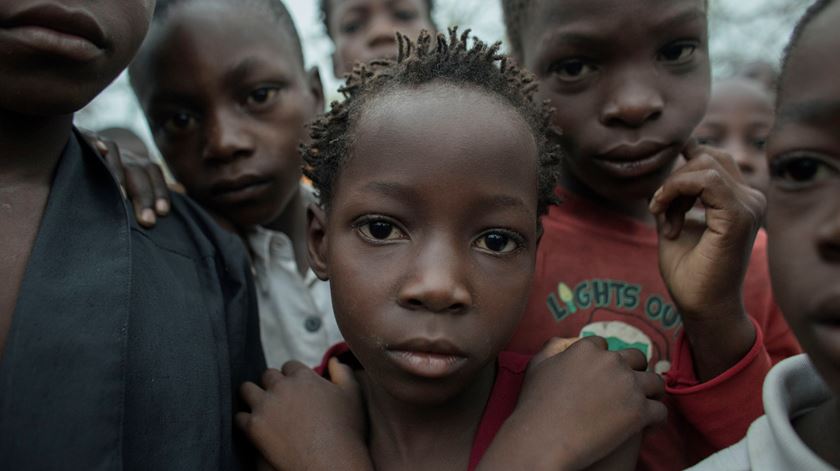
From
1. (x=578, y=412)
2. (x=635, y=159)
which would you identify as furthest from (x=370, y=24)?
(x=578, y=412)

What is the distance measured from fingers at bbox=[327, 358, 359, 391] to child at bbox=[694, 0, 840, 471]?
0.95m

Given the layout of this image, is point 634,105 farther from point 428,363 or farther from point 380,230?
point 428,363

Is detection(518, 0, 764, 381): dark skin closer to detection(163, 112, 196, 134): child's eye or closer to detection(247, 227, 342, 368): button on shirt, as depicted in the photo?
detection(247, 227, 342, 368): button on shirt

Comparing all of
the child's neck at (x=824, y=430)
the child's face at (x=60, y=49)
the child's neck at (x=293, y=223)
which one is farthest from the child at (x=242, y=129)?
the child's neck at (x=824, y=430)

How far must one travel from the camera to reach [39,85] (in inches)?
60.9

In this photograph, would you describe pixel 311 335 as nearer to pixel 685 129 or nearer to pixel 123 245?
pixel 123 245

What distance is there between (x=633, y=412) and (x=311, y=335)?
3.81ft

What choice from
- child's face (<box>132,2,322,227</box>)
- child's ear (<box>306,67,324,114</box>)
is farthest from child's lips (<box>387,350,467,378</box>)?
child's ear (<box>306,67,324,114</box>)

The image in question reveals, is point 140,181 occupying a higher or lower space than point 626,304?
higher

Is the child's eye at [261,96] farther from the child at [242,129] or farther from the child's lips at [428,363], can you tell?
the child's lips at [428,363]

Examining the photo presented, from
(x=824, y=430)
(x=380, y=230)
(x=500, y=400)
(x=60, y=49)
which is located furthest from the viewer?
(x=500, y=400)

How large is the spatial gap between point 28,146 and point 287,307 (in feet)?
3.36

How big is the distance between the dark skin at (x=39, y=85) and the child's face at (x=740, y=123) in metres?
3.07

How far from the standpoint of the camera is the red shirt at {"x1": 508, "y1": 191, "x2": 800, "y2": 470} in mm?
2021
